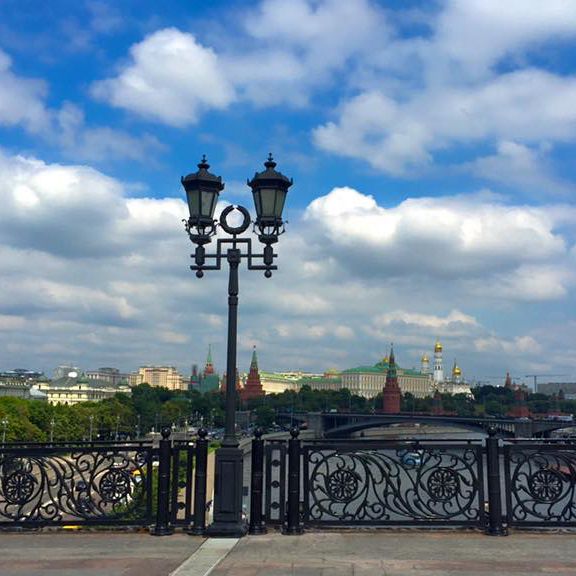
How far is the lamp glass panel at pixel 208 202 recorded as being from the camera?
9.98 m

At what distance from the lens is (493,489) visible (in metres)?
9.07

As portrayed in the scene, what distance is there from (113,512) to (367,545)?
3.45 meters

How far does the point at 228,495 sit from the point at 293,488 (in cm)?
84

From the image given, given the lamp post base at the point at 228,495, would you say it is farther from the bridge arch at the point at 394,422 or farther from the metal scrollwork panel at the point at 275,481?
the bridge arch at the point at 394,422

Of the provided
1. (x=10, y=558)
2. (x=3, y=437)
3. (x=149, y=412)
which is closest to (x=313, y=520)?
(x=10, y=558)

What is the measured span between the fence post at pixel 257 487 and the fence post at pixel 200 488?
61 cm

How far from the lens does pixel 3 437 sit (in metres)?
63.5

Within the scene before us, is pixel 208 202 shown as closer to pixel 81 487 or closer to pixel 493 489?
pixel 81 487

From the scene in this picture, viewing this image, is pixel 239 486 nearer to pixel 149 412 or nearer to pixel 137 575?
pixel 137 575

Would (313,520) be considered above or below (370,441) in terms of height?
below

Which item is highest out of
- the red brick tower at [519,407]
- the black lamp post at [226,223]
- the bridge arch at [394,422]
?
the black lamp post at [226,223]

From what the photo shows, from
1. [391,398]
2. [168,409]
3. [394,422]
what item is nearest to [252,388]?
[391,398]

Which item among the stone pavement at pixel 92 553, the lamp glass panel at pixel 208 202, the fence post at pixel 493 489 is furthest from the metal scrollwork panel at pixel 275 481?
the lamp glass panel at pixel 208 202

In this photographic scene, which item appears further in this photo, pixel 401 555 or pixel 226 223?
pixel 226 223
